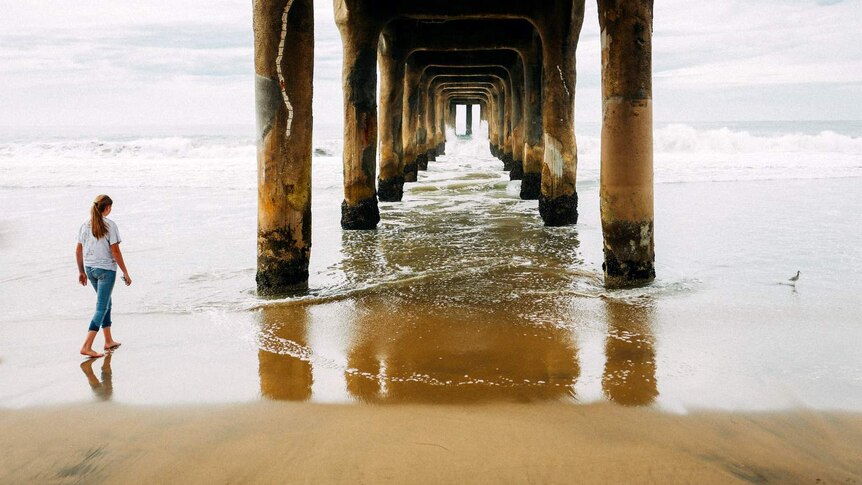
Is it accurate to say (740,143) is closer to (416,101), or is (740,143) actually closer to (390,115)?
(416,101)

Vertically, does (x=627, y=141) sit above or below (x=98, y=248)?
above

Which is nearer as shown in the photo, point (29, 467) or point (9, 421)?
point (29, 467)

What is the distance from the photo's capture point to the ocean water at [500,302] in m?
3.43

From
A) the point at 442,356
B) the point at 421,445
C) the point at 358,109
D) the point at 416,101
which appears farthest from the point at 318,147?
the point at 421,445

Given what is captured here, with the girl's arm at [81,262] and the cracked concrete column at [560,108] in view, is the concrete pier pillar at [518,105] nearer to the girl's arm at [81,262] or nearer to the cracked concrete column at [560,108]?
the cracked concrete column at [560,108]

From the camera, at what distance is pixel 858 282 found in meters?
Answer: 5.61

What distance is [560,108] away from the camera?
9.01 metres

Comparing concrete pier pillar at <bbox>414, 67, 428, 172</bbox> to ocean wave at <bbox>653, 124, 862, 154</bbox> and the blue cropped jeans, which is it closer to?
the blue cropped jeans

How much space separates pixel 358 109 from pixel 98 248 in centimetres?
534

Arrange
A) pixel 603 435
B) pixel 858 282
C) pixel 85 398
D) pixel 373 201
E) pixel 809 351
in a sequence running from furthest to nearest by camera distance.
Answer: pixel 373 201, pixel 858 282, pixel 809 351, pixel 85 398, pixel 603 435

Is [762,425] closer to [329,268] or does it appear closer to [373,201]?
[329,268]

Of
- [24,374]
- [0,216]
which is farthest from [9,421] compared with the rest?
[0,216]

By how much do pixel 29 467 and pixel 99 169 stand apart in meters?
23.3

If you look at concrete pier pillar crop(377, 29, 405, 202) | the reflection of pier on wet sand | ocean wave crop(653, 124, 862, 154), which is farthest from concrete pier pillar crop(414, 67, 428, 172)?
ocean wave crop(653, 124, 862, 154)
